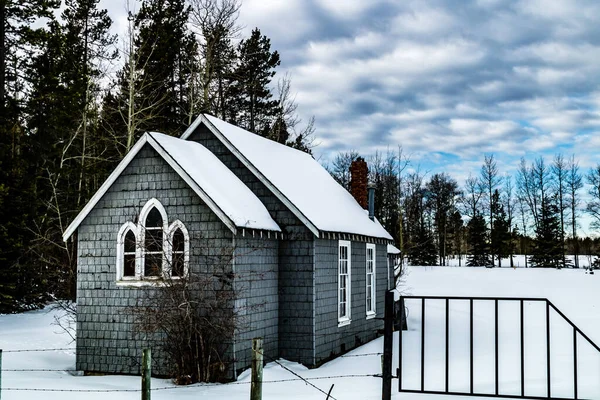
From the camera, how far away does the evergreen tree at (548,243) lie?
62.6 metres

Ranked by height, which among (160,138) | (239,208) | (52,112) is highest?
(52,112)

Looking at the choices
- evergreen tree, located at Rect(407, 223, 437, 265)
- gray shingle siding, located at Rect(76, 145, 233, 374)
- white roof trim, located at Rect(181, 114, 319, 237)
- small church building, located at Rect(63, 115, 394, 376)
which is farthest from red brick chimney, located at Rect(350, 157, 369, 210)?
evergreen tree, located at Rect(407, 223, 437, 265)

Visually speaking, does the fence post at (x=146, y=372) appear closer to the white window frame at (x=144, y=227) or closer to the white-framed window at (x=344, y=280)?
the white window frame at (x=144, y=227)

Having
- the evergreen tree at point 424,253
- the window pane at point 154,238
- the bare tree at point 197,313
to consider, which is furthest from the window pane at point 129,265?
the evergreen tree at point 424,253

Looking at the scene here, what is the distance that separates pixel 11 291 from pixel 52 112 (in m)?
7.87

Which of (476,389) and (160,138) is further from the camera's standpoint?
(160,138)

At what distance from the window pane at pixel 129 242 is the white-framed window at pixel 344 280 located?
548 cm

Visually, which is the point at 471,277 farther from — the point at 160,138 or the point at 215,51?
the point at 160,138

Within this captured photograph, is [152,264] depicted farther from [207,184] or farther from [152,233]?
[207,184]

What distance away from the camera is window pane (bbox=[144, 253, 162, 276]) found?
524 inches

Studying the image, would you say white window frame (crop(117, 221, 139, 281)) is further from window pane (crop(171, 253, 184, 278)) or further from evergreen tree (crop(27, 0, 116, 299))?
evergreen tree (crop(27, 0, 116, 299))

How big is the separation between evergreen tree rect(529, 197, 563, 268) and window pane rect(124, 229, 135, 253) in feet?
181

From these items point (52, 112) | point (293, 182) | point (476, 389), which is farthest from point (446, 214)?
point (476, 389)

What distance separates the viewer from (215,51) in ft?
98.4
